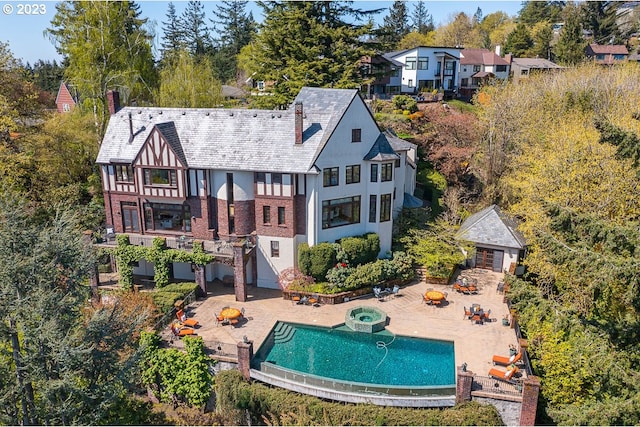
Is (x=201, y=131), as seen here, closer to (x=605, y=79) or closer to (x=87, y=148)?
(x=87, y=148)

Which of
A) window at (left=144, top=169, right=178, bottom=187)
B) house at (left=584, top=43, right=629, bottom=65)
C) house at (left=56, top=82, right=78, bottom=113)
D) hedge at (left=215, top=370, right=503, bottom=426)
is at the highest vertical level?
house at (left=584, top=43, right=629, bottom=65)

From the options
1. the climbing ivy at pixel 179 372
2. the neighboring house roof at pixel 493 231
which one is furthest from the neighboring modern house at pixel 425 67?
the climbing ivy at pixel 179 372

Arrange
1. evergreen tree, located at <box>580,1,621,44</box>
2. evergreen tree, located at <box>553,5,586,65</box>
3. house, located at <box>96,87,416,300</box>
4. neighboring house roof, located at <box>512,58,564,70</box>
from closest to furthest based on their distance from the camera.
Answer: house, located at <box>96,87,416,300</box>, evergreen tree, located at <box>553,5,586,65</box>, neighboring house roof, located at <box>512,58,564,70</box>, evergreen tree, located at <box>580,1,621,44</box>

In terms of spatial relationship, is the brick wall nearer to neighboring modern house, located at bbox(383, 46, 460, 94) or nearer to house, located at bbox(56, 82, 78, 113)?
neighboring modern house, located at bbox(383, 46, 460, 94)

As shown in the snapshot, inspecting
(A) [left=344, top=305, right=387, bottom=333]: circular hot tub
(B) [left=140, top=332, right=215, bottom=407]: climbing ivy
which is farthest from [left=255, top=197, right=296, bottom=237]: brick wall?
(B) [left=140, top=332, right=215, bottom=407]: climbing ivy

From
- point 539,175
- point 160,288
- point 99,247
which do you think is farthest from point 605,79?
point 99,247

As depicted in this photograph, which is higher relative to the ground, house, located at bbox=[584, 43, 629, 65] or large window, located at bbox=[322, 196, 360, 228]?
house, located at bbox=[584, 43, 629, 65]
